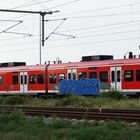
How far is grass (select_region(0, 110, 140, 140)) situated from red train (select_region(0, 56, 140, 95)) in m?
16.9

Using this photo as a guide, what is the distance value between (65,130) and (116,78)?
20594 mm

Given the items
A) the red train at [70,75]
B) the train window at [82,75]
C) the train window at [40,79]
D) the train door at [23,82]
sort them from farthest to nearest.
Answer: the train door at [23,82]
the train window at [40,79]
the train window at [82,75]
the red train at [70,75]

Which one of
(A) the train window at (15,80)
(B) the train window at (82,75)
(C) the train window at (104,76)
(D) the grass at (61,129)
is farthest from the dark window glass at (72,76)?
(D) the grass at (61,129)

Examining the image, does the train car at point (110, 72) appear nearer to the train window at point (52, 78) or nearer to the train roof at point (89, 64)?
the train roof at point (89, 64)

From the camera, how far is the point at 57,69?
4131 centimetres

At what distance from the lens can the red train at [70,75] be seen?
35625 millimetres

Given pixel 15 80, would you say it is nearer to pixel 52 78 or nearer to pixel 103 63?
pixel 52 78

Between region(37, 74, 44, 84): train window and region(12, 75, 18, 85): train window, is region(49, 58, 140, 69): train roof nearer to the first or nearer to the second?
region(37, 74, 44, 84): train window

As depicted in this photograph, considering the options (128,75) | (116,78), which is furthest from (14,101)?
(128,75)

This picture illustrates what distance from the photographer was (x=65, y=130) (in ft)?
53.1

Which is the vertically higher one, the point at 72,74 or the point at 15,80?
the point at 72,74

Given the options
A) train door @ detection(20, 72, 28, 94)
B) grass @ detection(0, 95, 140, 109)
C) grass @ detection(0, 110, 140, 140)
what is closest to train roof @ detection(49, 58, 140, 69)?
grass @ detection(0, 95, 140, 109)

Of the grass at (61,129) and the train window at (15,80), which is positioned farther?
the train window at (15,80)

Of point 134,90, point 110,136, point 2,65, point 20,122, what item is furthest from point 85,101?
point 2,65
